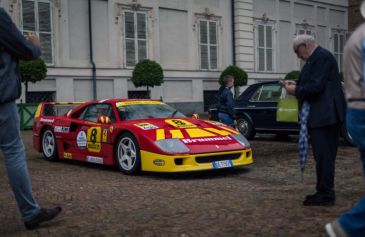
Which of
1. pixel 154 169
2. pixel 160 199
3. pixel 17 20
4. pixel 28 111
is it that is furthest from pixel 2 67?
pixel 17 20

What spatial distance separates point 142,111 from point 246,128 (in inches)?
180

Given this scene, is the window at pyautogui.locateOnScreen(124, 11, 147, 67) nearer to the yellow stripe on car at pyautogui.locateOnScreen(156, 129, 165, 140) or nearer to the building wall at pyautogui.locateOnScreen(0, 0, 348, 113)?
the building wall at pyautogui.locateOnScreen(0, 0, 348, 113)

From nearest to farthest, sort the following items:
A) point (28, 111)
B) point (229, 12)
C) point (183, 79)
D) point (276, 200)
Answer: point (276, 200)
point (28, 111)
point (183, 79)
point (229, 12)

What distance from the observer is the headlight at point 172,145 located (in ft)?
23.8

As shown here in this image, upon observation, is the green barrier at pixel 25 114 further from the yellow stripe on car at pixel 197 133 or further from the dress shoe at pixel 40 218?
the dress shoe at pixel 40 218

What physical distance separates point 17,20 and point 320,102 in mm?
15943

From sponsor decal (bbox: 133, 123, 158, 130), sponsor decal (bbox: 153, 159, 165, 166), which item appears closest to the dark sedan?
sponsor decal (bbox: 133, 123, 158, 130)

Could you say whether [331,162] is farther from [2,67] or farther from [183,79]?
[183,79]

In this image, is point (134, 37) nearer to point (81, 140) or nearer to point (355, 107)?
point (81, 140)

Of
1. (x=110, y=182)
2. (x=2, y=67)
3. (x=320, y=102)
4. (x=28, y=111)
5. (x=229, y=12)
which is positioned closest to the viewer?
(x=2, y=67)

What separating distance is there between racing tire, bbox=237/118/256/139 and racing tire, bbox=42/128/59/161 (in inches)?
188

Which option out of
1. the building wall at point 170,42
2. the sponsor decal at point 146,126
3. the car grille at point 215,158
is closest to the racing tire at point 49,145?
the sponsor decal at point 146,126

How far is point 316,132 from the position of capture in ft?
17.1

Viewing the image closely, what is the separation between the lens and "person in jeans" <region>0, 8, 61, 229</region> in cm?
426
